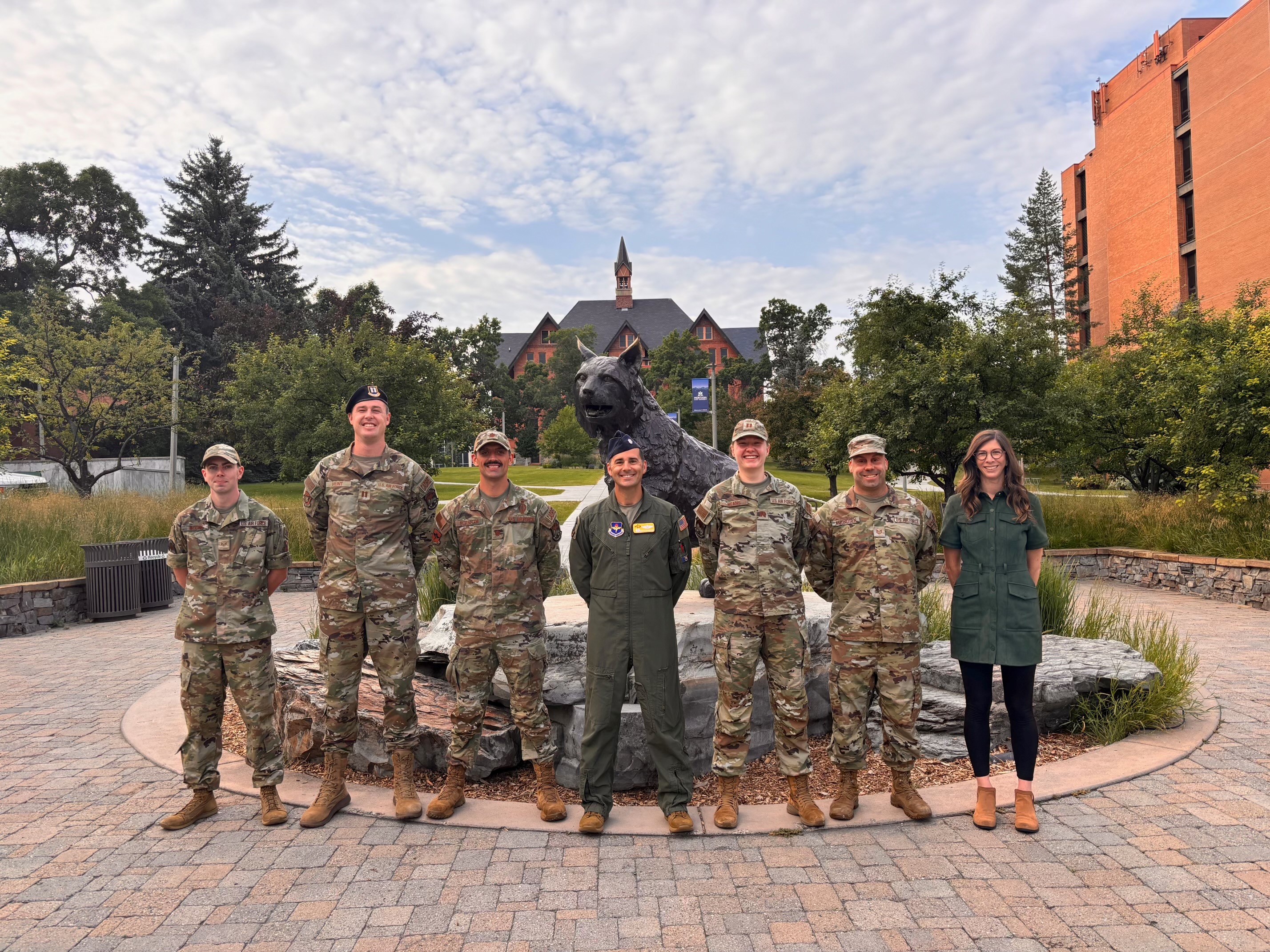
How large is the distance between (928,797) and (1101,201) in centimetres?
4157

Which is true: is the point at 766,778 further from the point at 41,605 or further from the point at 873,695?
the point at 41,605

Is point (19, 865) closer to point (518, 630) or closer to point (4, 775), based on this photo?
point (4, 775)

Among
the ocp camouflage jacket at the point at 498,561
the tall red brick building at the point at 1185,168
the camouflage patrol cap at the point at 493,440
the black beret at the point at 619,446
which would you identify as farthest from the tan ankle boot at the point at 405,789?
the tall red brick building at the point at 1185,168

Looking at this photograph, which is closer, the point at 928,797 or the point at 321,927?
the point at 321,927

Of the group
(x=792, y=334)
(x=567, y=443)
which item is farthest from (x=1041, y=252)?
(x=567, y=443)

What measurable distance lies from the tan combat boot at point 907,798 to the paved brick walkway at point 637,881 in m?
0.08

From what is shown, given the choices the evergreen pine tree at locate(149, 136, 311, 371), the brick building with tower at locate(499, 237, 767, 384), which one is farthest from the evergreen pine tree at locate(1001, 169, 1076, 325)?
the evergreen pine tree at locate(149, 136, 311, 371)

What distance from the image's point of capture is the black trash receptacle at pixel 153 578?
11.0 metres

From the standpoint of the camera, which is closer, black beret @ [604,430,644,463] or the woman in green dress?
the woman in green dress

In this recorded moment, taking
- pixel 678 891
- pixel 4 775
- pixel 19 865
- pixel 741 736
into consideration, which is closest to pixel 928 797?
pixel 741 736

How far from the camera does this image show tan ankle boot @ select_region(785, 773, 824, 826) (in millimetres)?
3723

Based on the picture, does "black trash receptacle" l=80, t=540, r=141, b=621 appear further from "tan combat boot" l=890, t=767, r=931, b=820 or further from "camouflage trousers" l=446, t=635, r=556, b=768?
"tan combat boot" l=890, t=767, r=931, b=820

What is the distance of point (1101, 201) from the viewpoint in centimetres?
3584

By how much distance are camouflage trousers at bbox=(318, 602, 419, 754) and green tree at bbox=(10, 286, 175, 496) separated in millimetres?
20077
